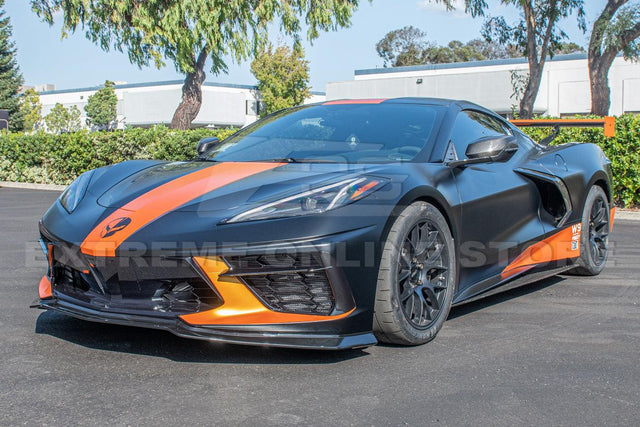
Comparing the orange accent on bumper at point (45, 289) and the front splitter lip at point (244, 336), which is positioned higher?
the orange accent on bumper at point (45, 289)

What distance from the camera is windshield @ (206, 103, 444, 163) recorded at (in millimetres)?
3980

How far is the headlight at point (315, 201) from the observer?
10.3ft

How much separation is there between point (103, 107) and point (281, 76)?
21.6m

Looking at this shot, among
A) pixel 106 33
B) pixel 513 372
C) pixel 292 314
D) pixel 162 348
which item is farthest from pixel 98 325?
pixel 106 33

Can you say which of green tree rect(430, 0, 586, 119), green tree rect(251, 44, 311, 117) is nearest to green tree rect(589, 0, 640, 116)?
green tree rect(430, 0, 586, 119)

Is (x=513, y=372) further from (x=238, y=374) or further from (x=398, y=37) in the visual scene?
(x=398, y=37)

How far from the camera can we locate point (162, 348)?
3461mm

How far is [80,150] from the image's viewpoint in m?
17.5

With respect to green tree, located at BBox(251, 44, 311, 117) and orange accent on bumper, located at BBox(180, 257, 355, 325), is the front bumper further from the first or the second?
green tree, located at BBox(251, 44, 311, 117)

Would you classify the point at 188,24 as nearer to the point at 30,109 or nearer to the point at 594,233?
the point at 594,233

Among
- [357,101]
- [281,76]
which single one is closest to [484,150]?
[357,101]

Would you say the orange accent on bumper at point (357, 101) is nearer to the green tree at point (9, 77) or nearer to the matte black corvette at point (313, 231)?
the matte black corvette at point (313, 231)

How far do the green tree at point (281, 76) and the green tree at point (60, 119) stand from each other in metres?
21.5

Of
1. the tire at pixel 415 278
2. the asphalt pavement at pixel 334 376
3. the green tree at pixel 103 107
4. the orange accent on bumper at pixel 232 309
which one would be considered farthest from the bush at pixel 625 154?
the green tree at pixel 103 107
